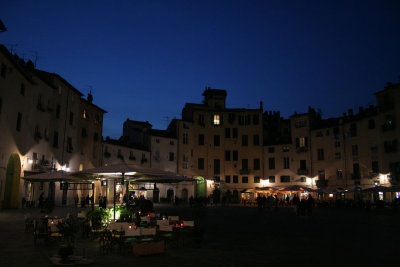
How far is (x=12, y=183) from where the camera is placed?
27.9 meters

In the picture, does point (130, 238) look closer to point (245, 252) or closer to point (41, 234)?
point (41, 234)

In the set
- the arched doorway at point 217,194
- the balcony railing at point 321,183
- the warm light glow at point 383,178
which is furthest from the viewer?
the arched doorway at point 217,194

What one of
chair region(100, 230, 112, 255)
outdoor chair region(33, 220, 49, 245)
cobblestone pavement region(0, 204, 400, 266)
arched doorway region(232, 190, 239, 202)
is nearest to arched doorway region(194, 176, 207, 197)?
arched doorway region(232, 190, 239, 202)

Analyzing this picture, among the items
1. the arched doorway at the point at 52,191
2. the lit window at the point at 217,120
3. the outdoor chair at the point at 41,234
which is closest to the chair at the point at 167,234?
the outdoor chair at the point at 41,234

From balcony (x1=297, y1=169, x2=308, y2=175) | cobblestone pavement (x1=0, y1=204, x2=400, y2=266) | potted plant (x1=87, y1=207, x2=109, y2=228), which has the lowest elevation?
A: cobblestone pavement (x1=0, y1=204, x2=400, y2=266)

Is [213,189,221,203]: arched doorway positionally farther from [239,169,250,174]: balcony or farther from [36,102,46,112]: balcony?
[36,102,46,112]: balcony

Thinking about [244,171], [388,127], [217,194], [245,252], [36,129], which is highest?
[388,127]

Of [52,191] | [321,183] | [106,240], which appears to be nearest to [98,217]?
[106,240]

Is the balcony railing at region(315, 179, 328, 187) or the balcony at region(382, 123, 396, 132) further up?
the balcony at region(382, 123, 396, 132)

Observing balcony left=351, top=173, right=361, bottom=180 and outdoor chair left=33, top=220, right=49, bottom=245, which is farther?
balcony left=351, top=173, right=361, bottom=180

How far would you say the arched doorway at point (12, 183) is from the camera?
27.8 m

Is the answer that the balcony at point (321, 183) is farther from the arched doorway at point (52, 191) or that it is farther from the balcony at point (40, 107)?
the balcony at point (40, 107)

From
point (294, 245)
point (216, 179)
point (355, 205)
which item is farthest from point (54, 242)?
point (216, 179)

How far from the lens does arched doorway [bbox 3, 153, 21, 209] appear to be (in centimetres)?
2783
